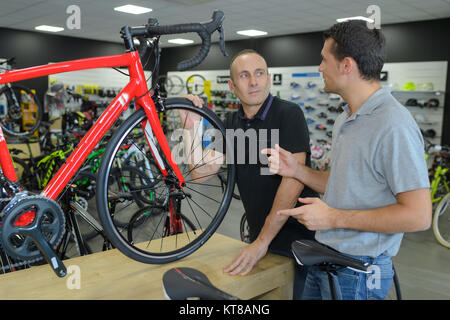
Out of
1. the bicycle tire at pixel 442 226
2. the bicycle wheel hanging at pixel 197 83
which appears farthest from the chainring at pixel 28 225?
the bicycle wheel hanging at pixel 197 83

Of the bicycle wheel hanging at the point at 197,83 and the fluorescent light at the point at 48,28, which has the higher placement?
the fluorescent light at the point at 48,28

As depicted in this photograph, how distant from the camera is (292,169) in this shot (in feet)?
4.97

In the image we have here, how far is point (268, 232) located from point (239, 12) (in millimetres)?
6832

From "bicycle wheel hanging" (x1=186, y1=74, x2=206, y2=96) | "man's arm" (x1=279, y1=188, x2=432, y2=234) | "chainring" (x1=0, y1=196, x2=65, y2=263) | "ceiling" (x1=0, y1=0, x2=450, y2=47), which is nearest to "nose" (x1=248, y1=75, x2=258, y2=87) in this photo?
"man's arm" (x1=279, y1=188, x2=432, y2=234)

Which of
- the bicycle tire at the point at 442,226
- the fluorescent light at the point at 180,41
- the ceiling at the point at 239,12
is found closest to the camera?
the bicycle tire at the point at 442,226

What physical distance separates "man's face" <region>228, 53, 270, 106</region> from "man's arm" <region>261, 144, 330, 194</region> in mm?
309

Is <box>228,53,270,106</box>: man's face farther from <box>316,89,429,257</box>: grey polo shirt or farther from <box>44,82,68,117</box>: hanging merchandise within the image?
<box>44,82,68,117</box>: hanging merchandise

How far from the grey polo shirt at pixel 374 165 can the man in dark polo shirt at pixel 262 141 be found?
286 millimetres

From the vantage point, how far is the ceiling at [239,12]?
263 inches

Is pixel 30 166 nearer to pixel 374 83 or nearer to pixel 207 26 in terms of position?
pixel 207 26

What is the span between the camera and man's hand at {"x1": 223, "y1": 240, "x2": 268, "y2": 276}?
146 cm

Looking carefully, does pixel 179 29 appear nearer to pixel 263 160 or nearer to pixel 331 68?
pixel 331 68

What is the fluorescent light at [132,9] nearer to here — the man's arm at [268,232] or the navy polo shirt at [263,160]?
the navy polo shirt at [263,160]

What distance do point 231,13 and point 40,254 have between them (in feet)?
23.6
